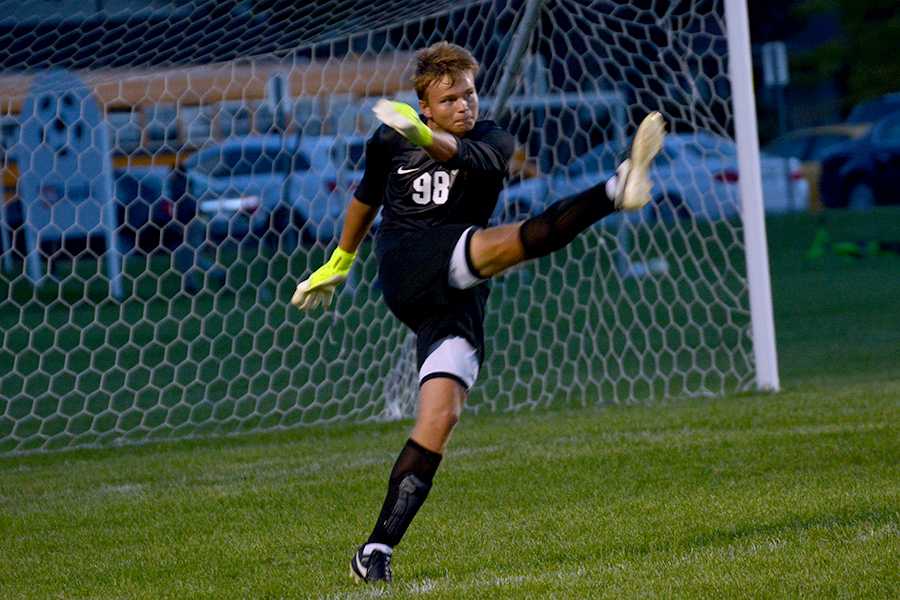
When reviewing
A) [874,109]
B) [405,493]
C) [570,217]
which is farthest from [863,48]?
[405,493]

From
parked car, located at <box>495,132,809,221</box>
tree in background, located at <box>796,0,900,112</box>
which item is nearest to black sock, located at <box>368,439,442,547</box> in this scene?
parked car, located at <box>495,132,809,221</box>

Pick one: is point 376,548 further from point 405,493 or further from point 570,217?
point 570,217

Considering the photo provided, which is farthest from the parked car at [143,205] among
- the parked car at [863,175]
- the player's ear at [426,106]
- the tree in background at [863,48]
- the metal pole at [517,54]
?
the tree in background at [863,48]

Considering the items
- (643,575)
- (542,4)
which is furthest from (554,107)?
(643,575)

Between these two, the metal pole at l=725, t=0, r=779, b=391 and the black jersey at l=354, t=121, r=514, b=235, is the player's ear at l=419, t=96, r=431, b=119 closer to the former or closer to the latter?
the black jersey at l=354, t=121, r=514, b=235

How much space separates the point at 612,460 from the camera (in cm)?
681

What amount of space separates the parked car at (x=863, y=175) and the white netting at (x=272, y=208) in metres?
14.0

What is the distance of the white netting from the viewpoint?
846 centimetres

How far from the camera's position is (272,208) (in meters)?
11.4

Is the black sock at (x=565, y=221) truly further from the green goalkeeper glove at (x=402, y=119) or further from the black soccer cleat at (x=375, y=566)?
the black soccer cleat at (x=375, y=566)

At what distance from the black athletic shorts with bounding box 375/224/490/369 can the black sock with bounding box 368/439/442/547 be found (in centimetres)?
31

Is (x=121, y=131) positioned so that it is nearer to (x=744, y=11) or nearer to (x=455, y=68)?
(x=744, y=11)

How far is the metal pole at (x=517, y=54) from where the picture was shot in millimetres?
8508

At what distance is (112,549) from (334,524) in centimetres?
86
